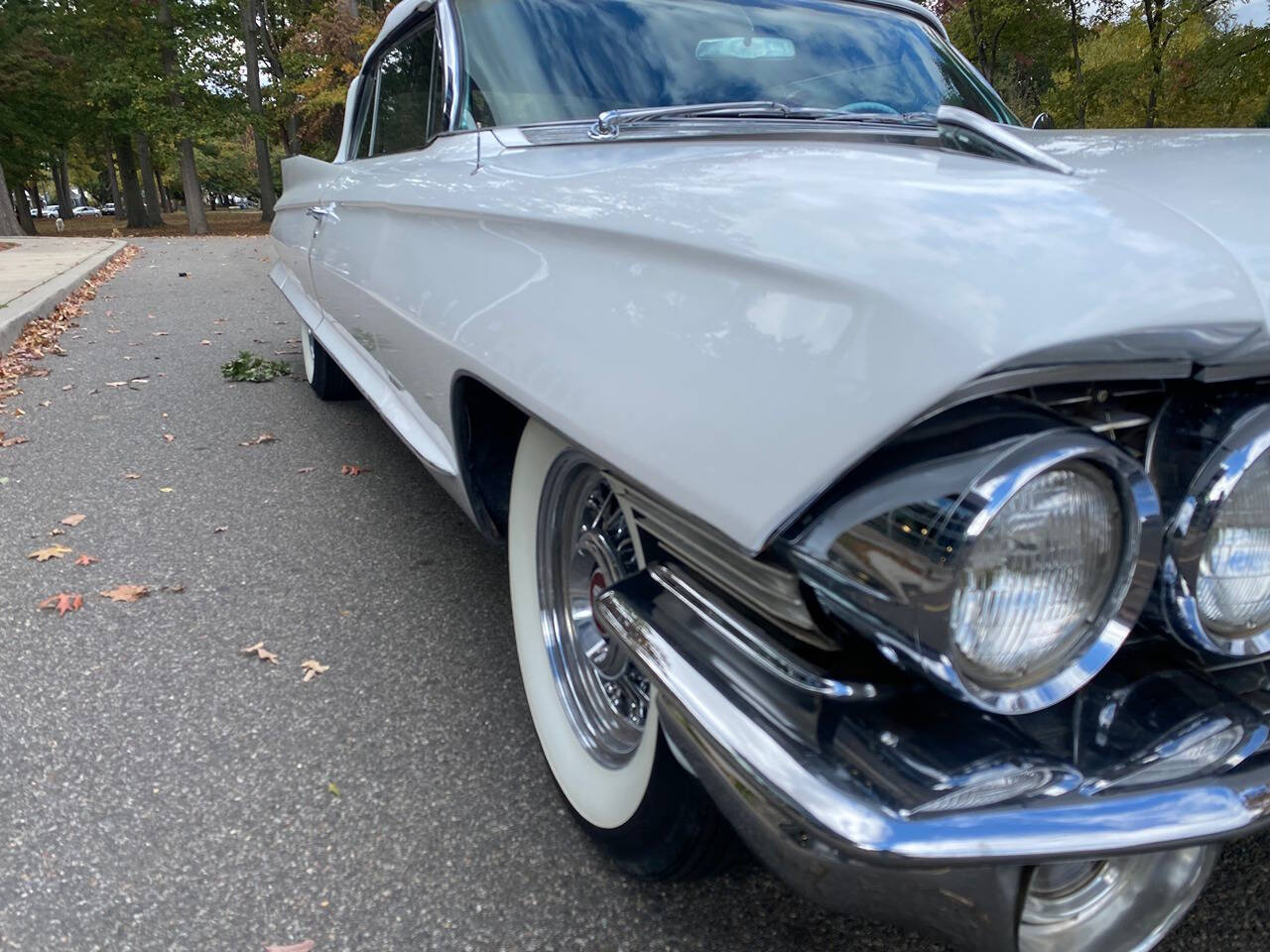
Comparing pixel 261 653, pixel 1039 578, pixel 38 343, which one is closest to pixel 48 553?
pixel 261 653

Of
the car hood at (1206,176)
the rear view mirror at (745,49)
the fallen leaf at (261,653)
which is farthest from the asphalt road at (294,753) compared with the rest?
the rear view mirror at (745,49)

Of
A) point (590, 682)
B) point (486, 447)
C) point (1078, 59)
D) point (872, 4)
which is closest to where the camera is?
point (590, 682)

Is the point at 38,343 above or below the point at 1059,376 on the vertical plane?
below

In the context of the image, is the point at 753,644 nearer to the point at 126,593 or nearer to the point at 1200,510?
the point at 1200,510

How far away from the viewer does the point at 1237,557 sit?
1.04 meters

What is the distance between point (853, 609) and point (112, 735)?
1894mm

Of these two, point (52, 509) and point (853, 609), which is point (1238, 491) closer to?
point (853, 609)

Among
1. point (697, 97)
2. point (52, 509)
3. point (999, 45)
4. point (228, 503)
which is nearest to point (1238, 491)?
point (697, 97)

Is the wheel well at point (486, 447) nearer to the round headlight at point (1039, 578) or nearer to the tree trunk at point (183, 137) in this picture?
the round headlight at point (1039, 578)

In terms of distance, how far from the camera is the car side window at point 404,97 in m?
2.70

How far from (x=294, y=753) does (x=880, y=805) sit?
5.12 ft

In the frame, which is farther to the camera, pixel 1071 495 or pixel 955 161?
pixel 955 161

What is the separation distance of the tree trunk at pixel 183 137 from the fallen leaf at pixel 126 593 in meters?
22.2

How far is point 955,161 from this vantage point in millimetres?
1239
